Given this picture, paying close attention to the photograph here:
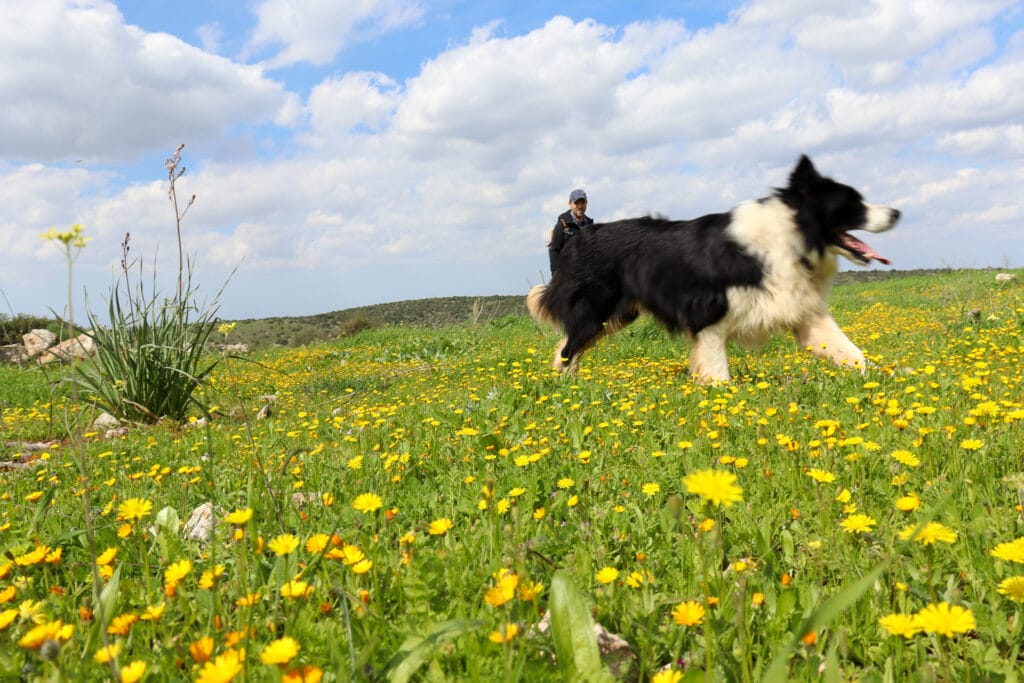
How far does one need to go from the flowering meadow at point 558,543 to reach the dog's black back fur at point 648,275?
3.68 feet

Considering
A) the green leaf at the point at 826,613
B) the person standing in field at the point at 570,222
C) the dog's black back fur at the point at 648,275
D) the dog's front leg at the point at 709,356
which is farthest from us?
the person standing in field at the point at 570,222

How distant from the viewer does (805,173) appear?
549 centimetres

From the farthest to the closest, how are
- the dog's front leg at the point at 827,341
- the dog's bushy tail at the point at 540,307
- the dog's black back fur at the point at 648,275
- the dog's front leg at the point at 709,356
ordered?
the dog's bushy tail at the point at 540,307, the dog's black back fur at the point at 648,275, the dog's front leg at the point at 709,356, the dog's front leg at the point at 827,341

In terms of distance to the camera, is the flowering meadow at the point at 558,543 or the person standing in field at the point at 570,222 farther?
the person standing in field at the point at 570,222

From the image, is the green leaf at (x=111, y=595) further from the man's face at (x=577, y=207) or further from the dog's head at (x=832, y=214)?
the man's face at (x=577, y=207)

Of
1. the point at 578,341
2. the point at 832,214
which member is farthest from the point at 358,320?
the point at 832,214

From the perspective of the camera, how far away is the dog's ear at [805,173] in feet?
18.0

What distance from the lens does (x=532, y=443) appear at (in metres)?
3.29

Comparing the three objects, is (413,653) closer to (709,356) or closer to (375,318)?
(709,356)

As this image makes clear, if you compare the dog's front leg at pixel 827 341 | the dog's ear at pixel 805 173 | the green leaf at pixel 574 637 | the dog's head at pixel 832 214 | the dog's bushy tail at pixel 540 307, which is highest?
the dog's ear at pixel 805 173

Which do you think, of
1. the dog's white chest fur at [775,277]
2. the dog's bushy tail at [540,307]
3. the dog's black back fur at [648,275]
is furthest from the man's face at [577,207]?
the dog's white chest fur at [775,277]

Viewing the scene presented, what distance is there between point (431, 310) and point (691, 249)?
64.8ft

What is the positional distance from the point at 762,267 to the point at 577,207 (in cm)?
350

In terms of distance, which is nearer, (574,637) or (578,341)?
(574,637)
